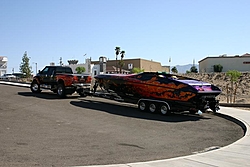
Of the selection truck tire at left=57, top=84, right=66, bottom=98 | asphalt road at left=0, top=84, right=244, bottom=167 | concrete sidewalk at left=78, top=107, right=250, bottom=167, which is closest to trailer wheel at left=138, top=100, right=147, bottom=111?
asphalt road at left=0, top=84, right=244, bottom=167

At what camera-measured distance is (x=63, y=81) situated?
2162 cm

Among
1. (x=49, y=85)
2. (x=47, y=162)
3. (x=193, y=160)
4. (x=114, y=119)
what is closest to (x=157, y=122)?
(x=114, y=119)

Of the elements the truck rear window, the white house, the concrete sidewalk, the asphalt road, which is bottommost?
the concrete sidewalk

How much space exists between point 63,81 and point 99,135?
1158cm

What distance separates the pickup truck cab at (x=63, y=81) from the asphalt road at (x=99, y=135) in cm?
430

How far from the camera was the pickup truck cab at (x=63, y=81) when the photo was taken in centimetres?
2130

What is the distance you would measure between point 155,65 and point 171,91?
108444 mm

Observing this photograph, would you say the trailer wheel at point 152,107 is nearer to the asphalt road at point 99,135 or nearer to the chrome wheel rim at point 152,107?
the chrome wheel rim at point 152,107

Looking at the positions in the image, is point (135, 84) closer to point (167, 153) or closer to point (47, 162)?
point (167, 153)

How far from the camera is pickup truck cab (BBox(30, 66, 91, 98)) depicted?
21297mm

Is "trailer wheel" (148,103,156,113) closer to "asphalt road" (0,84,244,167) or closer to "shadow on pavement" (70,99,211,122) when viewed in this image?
"shadow on pavement" (70,99,211,122)

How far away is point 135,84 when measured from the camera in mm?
17016

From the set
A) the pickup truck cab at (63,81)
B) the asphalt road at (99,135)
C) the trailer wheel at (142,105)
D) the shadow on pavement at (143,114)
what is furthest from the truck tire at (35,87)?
the trailer wheel at (142,105)

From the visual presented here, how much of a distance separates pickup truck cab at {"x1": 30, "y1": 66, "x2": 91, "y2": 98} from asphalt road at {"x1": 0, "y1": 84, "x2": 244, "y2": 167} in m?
4.30
